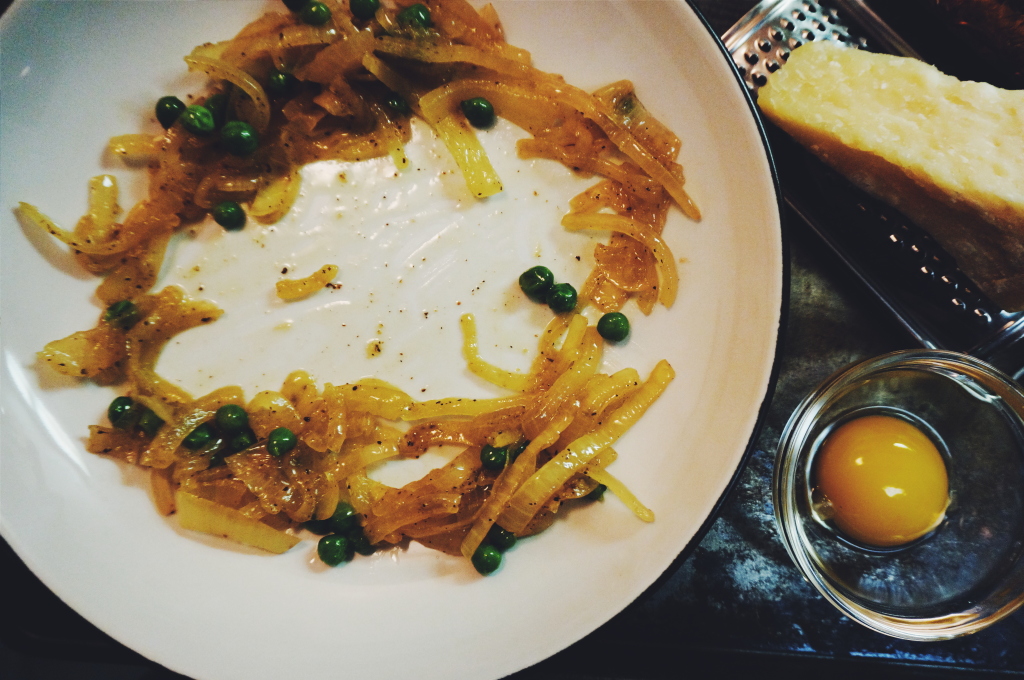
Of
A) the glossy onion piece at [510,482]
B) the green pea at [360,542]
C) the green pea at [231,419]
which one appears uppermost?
the green pea at [231,419]

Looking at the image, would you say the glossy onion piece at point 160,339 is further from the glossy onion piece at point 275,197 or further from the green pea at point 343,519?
the green pea at point 343,519

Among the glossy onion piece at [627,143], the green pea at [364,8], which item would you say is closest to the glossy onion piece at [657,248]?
the glossy onion piece at [627,143]

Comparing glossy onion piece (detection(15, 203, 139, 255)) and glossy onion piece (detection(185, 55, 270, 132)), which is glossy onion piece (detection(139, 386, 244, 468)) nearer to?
glossy onion piece (detection(15, 203, 139, 255))

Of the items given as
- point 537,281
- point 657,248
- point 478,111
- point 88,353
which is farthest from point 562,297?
point 88,353

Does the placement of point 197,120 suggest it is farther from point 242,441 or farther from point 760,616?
point 760,616

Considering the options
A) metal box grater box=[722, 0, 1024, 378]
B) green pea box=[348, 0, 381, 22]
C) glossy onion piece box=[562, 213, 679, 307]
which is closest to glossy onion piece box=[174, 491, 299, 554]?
glossy onion piece box=[562, 213, 679, 307]

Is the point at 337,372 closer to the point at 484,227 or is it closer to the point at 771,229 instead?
the point at 484,227

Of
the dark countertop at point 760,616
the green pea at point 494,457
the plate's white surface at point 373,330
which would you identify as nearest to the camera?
the plate's white surface at point 373,330
